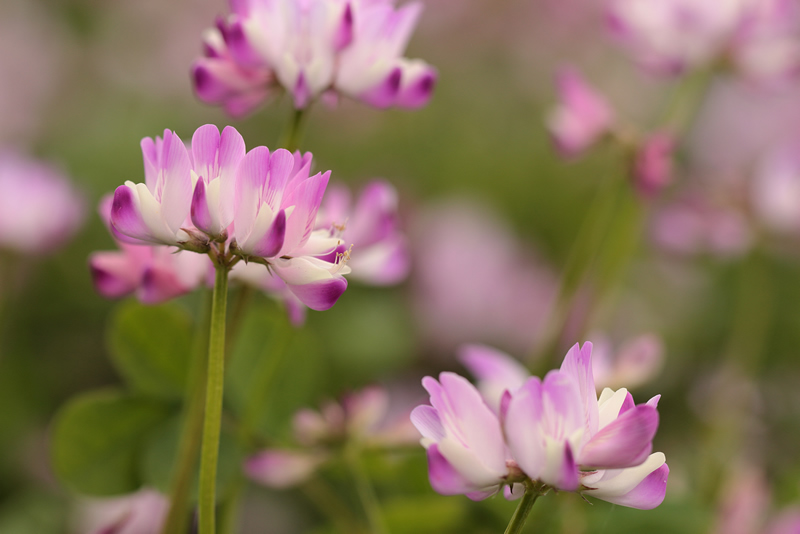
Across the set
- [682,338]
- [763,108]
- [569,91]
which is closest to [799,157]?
[569,91]

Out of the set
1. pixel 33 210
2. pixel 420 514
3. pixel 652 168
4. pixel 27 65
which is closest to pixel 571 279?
pixel 652 168

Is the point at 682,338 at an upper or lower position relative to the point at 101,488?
upper

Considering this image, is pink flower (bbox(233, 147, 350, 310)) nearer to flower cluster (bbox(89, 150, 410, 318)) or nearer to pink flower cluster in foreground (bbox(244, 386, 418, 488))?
flower cluster (bbox(89, 150, 410, 318))

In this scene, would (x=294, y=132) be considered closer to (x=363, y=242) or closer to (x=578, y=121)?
(x=363, y=242)

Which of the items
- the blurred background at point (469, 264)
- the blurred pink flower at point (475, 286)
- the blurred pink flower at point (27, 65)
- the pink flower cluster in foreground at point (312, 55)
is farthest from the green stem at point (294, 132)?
the blurred pink flower at point (27, 65)

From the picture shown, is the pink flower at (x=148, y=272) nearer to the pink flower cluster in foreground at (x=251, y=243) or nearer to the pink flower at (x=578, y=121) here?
the pink flower cluster in foreground at (x=251, y=243)

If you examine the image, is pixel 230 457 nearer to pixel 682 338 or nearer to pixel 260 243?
pixel 260 243
